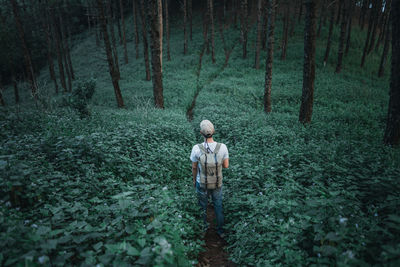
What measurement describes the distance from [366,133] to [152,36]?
12.4 m

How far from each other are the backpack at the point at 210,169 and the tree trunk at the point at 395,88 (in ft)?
20.3

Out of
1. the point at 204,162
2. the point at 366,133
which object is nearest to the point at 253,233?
the point at 204,162

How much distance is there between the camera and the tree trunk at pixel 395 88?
628 cm

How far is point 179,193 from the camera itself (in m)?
5.79

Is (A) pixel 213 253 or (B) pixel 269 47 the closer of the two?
(A) pixel 213 253

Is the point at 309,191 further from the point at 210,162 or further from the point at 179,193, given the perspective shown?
the point at 179,193

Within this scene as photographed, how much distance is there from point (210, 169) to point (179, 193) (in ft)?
4.91

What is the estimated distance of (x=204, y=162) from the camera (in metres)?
4.83

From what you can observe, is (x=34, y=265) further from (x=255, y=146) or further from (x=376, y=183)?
(x=255, y=146)

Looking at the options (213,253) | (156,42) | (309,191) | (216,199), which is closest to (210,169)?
(216,199)

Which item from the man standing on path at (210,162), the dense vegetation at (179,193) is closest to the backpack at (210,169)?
the man standing on path at (210,162)

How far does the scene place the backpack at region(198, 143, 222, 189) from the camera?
4.82 m

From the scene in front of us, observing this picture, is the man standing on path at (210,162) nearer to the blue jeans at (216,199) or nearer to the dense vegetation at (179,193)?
the blue jeans at (216,199)

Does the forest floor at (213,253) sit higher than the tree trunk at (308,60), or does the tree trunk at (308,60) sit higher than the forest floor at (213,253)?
the tree trunk at (308,60)
